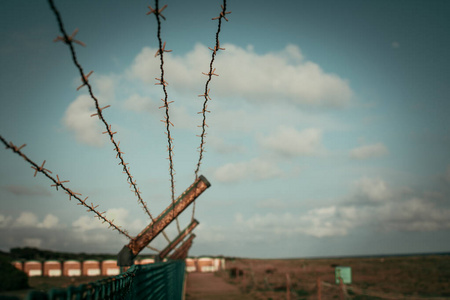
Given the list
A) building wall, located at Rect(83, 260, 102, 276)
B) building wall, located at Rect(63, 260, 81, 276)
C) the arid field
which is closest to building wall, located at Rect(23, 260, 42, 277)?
building wall, located at Rect(63, 260, 81, 276)

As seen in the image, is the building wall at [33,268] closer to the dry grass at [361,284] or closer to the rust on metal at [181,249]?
the dry grass at [361,284]

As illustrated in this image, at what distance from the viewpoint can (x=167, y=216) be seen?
506cm

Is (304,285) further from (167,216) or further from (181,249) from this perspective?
(167,216)

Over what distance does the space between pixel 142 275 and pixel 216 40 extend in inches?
98.5

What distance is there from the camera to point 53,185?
8.44 feet

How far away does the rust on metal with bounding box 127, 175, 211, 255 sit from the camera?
191 inches

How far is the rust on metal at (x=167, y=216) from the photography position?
191 inches

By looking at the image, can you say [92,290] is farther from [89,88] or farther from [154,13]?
[154,13]

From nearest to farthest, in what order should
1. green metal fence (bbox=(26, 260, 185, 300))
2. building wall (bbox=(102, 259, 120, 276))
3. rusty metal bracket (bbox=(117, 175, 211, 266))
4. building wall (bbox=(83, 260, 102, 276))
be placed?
green metal fence (bbox=(26, 260, 185, 300)) → rusty metal bracket (bbox=(117, 175, 211, 266)) → building wall (bbox=(83, 260, 102, 276)) → building wall (bbox=(102, 259, 120, 276))

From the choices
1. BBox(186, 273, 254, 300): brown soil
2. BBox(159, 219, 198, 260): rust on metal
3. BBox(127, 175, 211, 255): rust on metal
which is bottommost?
BBox(186, 273, 254, 300): brown soil

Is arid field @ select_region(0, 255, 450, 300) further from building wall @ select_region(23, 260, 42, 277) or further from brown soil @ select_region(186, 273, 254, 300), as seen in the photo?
building wall @ select_region(23, 260, 42, 277)

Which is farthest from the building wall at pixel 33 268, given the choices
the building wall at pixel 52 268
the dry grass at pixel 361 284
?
the dry grass at pixel 361 284

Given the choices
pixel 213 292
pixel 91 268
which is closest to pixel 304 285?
pixel 213 292

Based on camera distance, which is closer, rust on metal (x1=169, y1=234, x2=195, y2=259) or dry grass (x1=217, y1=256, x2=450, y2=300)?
rust on metal (x1=169, y1=234, x2=195, y2=259)
